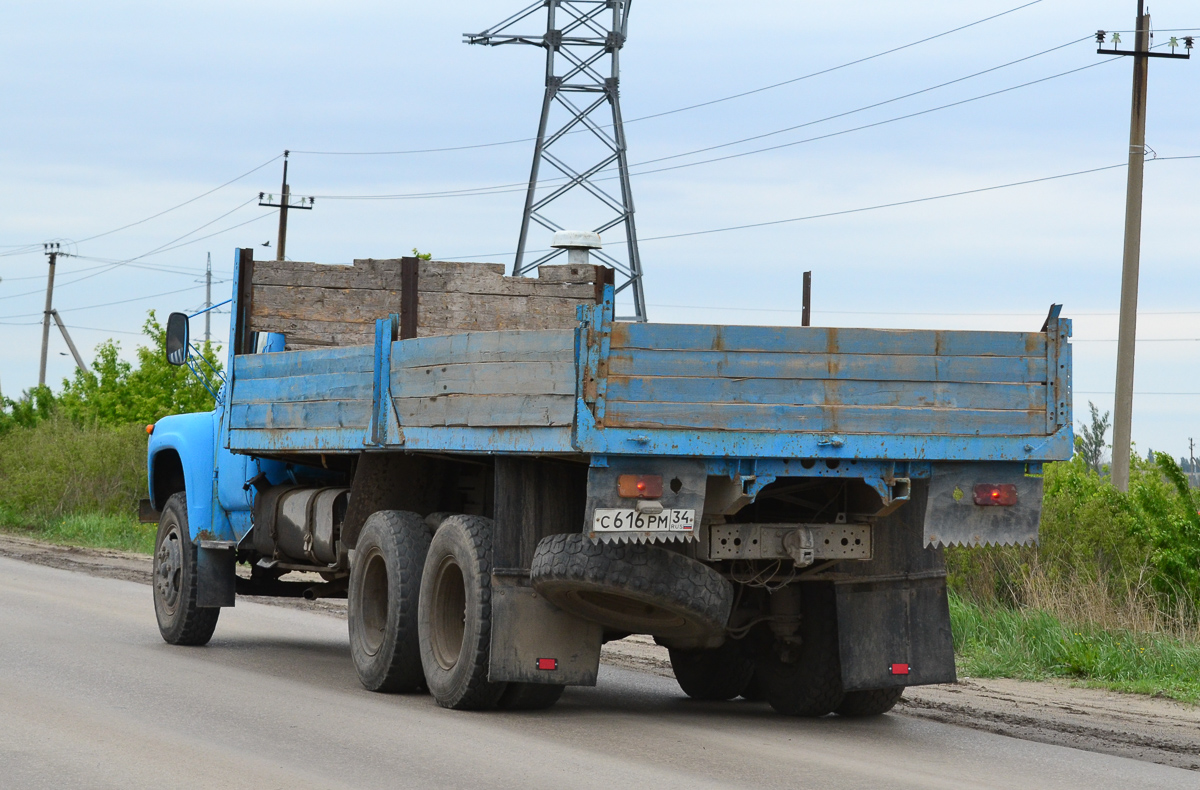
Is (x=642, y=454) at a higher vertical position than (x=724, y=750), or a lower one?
higher

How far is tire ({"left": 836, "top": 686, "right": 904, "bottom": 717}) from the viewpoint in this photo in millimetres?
9344

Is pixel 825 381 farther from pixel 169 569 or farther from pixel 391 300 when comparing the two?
pixel 169 569

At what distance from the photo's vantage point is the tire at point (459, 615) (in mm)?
8680

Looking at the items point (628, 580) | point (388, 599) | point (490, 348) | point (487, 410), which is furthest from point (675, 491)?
point (388, 599)

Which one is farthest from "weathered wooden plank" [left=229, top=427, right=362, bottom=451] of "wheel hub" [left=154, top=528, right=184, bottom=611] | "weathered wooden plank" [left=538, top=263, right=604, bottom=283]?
"weathered wooden plank" [left=538, top=263, right=604, bottom=283]

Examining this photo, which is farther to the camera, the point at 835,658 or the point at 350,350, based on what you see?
the point at 350,350

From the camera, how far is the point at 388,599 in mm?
9656

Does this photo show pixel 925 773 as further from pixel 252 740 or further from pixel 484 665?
pixel 252 740

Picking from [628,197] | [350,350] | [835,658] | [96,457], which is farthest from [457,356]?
[96,457]

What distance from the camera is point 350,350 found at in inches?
392

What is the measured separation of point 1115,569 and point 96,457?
77.0 feet

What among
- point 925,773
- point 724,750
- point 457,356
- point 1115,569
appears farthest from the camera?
point 1115,569

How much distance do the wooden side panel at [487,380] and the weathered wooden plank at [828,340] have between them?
0.39 m

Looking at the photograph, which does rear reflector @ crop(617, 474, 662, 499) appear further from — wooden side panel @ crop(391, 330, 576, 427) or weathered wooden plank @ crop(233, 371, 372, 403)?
weathered wooden plank @ crop(233, 371, 372, 403)
